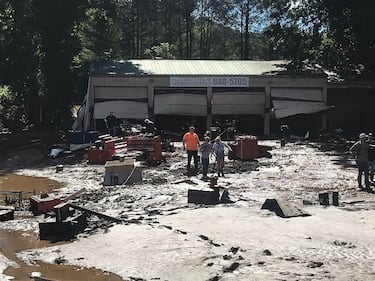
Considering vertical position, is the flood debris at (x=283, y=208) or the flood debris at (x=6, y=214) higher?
the flood debris at (x=283, y=208)

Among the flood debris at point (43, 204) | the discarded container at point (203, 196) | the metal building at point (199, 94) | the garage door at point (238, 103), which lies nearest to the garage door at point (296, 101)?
the metal building at point (199, 94)

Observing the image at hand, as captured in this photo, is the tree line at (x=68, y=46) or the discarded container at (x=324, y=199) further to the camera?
the tree line at (x=68, y=46)

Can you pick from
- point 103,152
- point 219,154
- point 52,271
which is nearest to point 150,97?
point 103,152

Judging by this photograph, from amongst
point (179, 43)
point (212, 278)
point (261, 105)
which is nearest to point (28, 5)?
point (261, 105)

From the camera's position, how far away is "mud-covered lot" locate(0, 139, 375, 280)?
1072cm

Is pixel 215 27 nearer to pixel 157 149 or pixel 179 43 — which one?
pixel 179 43

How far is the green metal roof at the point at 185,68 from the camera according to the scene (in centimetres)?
3756

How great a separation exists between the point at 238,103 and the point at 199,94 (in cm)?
246

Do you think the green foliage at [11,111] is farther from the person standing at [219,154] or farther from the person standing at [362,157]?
the person standing at [362,157]

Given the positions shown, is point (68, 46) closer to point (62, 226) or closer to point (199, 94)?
point (199, 94)

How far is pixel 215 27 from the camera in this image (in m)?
83.3

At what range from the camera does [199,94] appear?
123 ft

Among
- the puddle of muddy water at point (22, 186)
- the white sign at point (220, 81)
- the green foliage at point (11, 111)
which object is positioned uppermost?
the white sign at point (220, 81)

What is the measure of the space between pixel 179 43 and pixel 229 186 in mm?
62626
